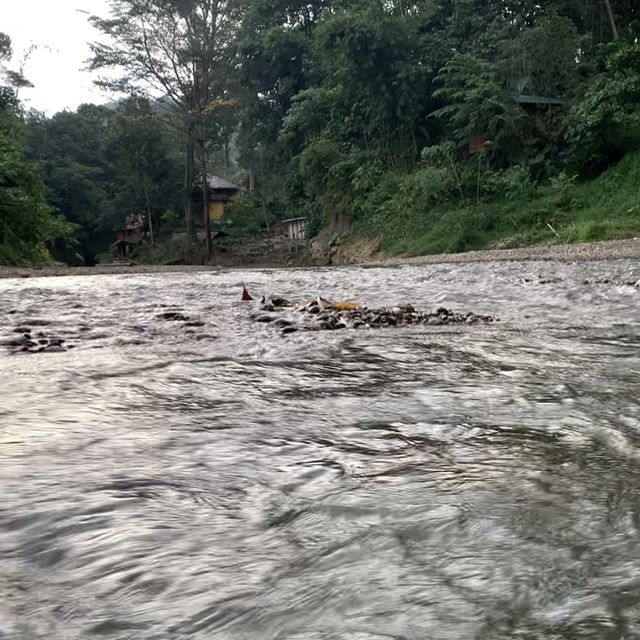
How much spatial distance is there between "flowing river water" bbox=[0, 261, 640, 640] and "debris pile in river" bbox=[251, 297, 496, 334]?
4.11 ft

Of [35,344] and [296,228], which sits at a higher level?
[296,228]

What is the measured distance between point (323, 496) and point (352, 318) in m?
3.48

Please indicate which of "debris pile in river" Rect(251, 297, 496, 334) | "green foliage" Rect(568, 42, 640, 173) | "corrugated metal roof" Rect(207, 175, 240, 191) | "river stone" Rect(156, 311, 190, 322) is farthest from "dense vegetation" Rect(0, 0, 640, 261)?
"river stone" Rect(156, 311, 190, 322)

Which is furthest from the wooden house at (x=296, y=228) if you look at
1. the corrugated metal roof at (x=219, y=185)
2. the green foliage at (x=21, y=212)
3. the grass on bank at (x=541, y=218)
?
the green foliage at (x=21, y=212)

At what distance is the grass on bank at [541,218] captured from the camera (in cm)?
1447

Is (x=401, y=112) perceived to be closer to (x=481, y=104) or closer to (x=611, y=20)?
(x=481, y=104)

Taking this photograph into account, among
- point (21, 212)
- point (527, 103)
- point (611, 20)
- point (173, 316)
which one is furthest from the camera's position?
point (527, 103)

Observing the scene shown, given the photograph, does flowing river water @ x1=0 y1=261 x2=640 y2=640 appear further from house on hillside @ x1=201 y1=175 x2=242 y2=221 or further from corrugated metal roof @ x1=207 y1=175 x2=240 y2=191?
corrugated metal roof @ x1=207 y1=175 x2=240 y2=191

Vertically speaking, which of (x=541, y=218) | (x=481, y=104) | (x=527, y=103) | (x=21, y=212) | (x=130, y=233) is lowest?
(x=541, y=218)

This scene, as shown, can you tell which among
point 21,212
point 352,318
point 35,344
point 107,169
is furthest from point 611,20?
point 107,169

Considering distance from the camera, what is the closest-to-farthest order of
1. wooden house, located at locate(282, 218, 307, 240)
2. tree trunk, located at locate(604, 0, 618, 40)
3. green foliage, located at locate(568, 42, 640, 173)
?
green foliage, located at locate(568, 42, 640, 173) < tree trunk, located at locate(604, 0, 618, 40) < wooden house, located at locate(282, 218, 307, 240)

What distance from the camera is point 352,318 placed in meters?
5.07

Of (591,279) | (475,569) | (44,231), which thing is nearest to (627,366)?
(475,569)

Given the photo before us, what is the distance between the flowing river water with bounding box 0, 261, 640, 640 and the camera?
114cm
